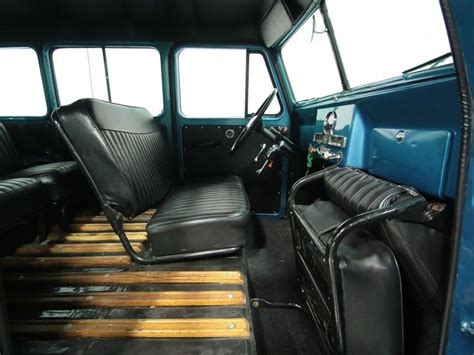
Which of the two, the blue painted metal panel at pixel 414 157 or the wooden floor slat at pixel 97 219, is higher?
the blue painted metal panel at pixel 414 157

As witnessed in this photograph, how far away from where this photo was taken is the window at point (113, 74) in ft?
8.09

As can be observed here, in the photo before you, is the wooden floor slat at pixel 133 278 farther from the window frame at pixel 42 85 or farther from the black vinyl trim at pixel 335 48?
the window frame at pixel 42 85

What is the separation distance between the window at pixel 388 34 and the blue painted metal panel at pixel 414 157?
0.99 ft

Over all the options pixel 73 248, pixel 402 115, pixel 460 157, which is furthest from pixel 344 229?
pixel 73 248

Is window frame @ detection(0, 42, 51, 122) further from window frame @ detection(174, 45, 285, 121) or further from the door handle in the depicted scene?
the door handle

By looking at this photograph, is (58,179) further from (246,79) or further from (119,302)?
(246,79)

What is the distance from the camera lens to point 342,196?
1055 mm

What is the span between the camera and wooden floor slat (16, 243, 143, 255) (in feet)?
4.86

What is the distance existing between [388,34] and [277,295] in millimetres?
1502

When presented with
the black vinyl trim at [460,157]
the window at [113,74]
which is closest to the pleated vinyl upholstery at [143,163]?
the window at [113,74]

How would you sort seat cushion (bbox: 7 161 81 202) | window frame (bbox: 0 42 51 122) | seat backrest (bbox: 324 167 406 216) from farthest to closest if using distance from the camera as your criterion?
window frame (bbox: 0 42 51 122) → seat cushion (bbox: 7 161 81 202) → seat backrest (bbox: 324 167 406 216)

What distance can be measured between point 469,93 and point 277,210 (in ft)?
7.55

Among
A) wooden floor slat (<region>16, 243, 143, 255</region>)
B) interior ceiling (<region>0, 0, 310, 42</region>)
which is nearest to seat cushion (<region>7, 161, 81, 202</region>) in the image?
wooden floor slat (<region>16, 243, 143, 255</region>)

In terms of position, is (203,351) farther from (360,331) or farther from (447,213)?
(447,213)
